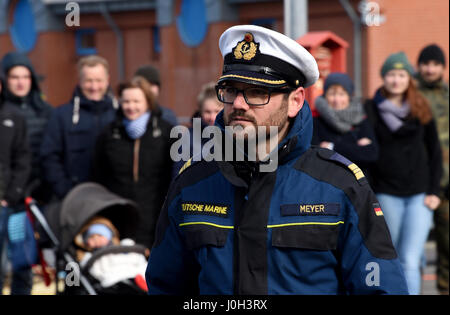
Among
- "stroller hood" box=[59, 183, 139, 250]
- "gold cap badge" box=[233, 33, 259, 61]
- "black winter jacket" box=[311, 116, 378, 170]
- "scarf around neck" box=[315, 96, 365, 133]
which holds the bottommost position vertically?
"stroller hood" box=[59, 183, 139, 250]

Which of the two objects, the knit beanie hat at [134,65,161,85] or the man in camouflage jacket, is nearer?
the man in camouflage jacket

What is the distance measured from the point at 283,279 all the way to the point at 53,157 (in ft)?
14.7

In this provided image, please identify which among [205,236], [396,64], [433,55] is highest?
[433,55]

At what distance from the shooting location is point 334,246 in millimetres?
2799

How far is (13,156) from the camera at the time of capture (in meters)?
6.84

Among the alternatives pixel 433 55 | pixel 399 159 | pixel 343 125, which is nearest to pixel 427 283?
pixel 399 159

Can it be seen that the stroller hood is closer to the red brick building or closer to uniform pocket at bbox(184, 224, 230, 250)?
uniform pocket at bbox(184, 224, 230, 250)

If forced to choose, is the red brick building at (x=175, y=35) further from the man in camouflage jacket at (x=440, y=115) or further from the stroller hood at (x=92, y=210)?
the stroller hood at (x=92, y=210)

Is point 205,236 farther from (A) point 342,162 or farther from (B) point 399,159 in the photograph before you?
(B) point 399,159

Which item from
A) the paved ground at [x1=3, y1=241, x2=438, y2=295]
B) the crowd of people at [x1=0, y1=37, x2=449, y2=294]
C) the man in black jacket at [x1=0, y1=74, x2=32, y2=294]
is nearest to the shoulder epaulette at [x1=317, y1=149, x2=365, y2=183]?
the crowd of people at [x1=0, y1=37, x2=449, y2=294]

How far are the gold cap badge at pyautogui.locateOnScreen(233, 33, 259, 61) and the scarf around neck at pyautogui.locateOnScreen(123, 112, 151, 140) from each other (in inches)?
146

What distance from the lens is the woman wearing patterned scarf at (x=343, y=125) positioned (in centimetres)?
620

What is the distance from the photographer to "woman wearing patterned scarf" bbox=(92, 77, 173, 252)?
21.8 feet

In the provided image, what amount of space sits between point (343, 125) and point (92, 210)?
194cm
